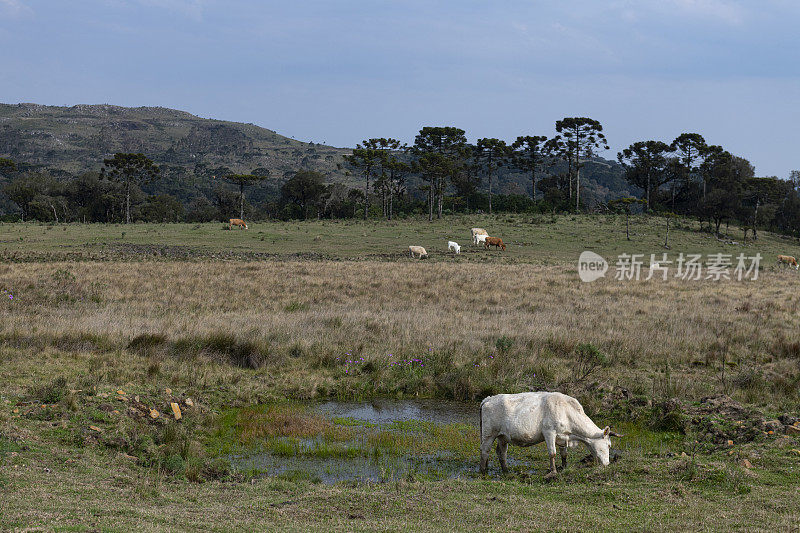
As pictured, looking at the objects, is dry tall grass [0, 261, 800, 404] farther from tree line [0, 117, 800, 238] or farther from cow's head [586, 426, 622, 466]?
tree line [0, 117, 800, 238]

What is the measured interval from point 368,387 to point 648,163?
76827 millimetres

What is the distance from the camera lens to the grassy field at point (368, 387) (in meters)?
6.70

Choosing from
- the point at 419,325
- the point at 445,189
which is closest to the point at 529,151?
the point at 445,189

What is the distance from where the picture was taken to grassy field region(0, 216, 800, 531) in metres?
6.70

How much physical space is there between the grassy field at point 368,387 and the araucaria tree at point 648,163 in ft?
181

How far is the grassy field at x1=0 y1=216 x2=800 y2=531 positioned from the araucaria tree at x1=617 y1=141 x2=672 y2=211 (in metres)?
55.1

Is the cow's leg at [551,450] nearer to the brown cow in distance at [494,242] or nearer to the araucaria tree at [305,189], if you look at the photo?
the brown cow in distance at [494,242]

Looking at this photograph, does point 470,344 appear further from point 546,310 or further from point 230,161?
point 230,161

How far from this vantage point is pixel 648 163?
3216 inches

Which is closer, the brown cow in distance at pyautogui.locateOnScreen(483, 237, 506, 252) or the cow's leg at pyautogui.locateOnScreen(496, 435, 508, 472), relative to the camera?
the cow's leg at pyautogui.locateOnScreen(496, 435, 508, 472)

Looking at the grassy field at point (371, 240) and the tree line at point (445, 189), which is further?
the tree line at point (445, 189)

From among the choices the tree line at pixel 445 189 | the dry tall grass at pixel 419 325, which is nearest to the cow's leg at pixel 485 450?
the dry tall grass at pixel 419 325

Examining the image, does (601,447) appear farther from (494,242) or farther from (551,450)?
(494,242)

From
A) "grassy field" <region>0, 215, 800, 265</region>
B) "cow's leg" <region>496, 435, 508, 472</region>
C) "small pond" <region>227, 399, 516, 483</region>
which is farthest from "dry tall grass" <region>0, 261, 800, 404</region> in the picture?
"grassy field" <region>0, 215, 800, 265</region>
